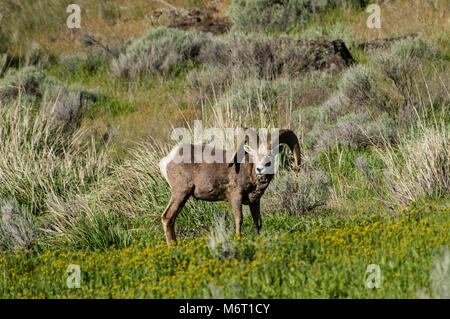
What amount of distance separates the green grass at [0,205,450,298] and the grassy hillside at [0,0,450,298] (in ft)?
0.07

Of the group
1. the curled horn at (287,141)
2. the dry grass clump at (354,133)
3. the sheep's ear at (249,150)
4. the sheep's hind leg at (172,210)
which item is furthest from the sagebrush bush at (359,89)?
the sheep's hind leg at (172,210)

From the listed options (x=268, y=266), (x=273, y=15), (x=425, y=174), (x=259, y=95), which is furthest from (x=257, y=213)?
(x=273, y=15)

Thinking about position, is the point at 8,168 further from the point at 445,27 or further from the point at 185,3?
the point at 185,3

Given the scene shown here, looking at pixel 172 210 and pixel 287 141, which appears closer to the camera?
pixel 172 210

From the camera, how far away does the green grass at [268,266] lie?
493cm

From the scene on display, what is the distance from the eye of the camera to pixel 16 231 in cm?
767

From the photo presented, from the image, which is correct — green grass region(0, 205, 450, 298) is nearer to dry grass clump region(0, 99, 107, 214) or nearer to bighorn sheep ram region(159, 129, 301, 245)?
bighorn sheep ram region(159, 129, 301, 245)

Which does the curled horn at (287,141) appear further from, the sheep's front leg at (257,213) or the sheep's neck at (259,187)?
the sheep's front leg at (257,213)

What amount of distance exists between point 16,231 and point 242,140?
11.9 ft

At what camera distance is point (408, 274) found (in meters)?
4.98

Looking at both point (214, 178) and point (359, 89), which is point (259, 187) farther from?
point (359, 89)

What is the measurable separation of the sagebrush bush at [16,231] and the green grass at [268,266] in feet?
1.86

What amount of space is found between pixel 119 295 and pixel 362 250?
247 cm
